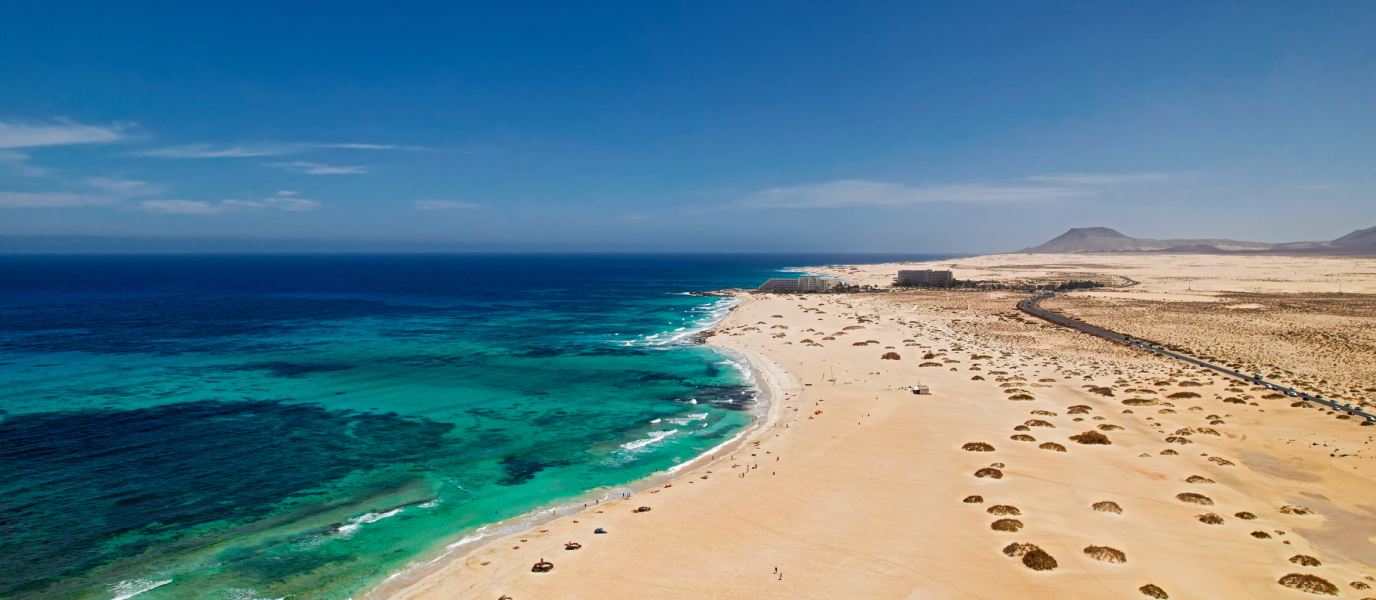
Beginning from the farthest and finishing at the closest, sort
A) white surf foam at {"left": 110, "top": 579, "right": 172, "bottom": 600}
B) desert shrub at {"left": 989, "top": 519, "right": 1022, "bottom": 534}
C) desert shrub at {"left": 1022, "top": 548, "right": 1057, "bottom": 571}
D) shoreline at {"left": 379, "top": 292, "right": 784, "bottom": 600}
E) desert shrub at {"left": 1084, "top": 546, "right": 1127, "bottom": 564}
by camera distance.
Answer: desert shrub at {"left": 989, "top": 519, "right": 1022, "bottom": 534} < shoreline at {"left": 379, "top": 292, "right": 784, "bottom": 600} < desert shrub at {"left": 1084, "top": 546, "right": 1127, "bottom": 564} < desert shrub at {"left": 1022, "top": 548, "right": 1057, "bottom": 571} < white surf foam at {"left": 110, "top": 579, "right": 172, "bottom": 600}

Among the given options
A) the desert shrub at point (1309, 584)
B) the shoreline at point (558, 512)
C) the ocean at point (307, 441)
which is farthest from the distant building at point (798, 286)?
the desert shrub at point (1309, 584)

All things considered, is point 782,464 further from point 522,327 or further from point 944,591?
point 522,327

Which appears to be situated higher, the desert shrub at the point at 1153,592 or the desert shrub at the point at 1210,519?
the desert shrub at the point at 1210,519

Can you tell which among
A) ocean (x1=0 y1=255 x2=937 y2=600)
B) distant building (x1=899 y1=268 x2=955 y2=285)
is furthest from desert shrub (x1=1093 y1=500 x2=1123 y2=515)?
distant building (x1=899 y1=268 x2=955 y2=285)

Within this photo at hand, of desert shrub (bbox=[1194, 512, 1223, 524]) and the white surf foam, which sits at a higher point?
desert shrub (bbox=[1194, 512, 1223, 524])

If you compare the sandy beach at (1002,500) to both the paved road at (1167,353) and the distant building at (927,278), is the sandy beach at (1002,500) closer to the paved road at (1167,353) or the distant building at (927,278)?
the paved road at (1167,353)

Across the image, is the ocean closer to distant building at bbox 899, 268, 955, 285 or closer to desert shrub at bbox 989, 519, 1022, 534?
desert shrub at bbox 989, 519, 1022, 534

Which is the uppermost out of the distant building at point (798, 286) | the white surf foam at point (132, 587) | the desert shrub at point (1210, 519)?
the distant building at point (798, 286)

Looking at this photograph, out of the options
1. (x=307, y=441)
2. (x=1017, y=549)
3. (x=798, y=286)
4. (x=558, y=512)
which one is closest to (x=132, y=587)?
(x=558, y=512)
